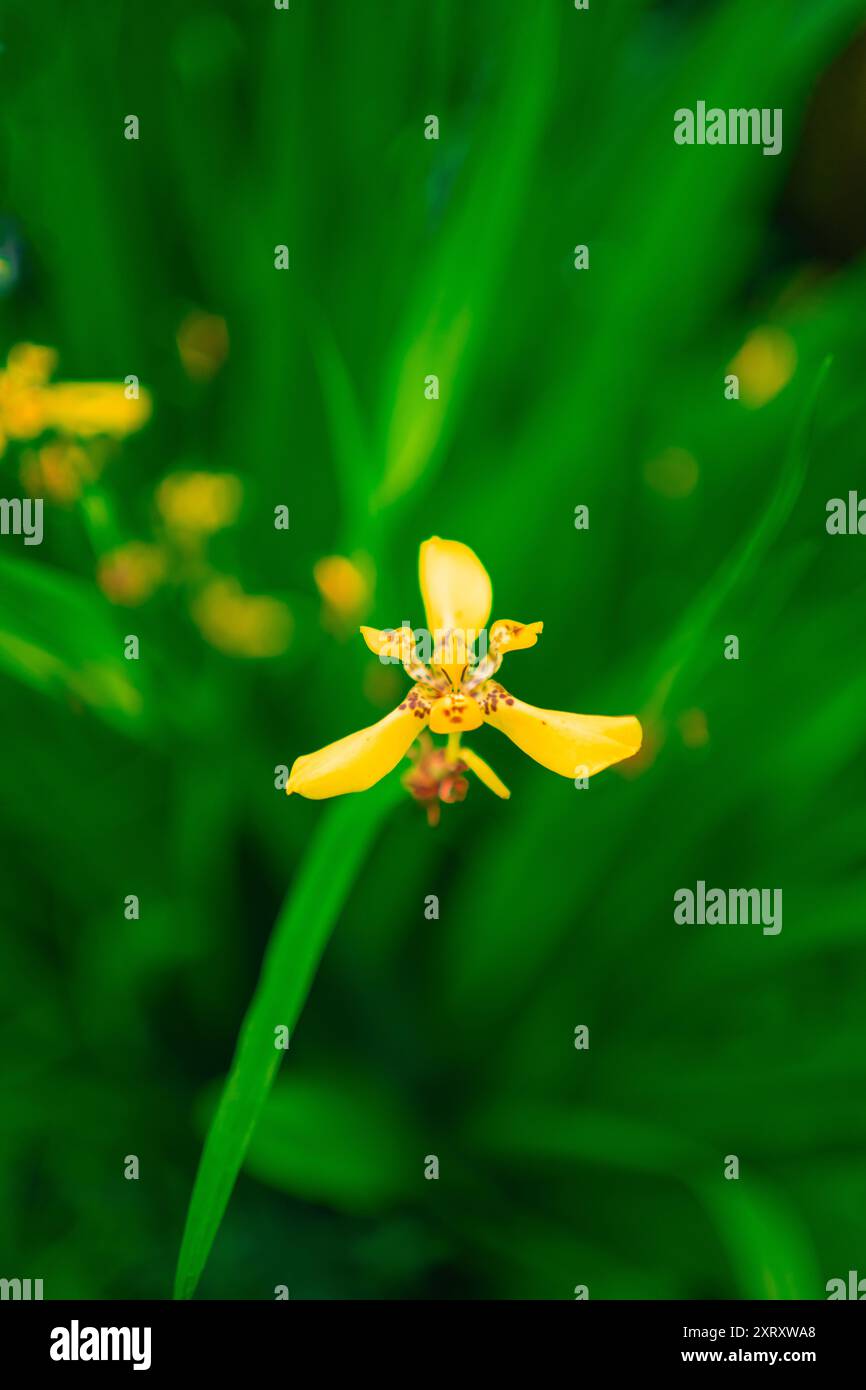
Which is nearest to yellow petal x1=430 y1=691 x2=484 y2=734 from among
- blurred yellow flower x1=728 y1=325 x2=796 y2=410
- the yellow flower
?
the yellow flower

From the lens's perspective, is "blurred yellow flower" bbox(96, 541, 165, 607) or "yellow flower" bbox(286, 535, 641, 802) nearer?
"yellow flower" bbox(286, 535, 641, 802)

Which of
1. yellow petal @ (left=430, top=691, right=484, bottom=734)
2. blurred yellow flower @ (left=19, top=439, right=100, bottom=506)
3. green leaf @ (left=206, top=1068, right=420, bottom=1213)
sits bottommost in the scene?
green leaf @ (left=206, top=1068, right=420, bottom=1213)

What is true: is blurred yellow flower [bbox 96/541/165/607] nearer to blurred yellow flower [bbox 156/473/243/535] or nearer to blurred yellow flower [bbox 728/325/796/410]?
blurred yellow flower [bbox 156/473/243/535]

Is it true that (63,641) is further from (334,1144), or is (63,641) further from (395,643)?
(334,1144)

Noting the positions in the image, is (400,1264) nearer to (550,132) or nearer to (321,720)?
(321,720)
